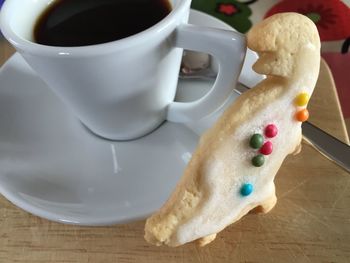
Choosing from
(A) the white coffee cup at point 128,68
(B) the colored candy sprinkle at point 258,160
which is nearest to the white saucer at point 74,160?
(A) the white coffee cup at point 128,68

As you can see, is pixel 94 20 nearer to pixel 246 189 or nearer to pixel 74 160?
pixel 74 160

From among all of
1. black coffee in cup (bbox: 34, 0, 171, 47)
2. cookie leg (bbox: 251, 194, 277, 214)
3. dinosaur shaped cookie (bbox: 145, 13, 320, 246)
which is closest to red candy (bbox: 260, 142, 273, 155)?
dinosaur shaped cookie (bbox: 145, 13, 320, 246)

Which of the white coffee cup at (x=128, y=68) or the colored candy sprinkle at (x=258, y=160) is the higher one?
the white coffee cup at (x=128, y=68)

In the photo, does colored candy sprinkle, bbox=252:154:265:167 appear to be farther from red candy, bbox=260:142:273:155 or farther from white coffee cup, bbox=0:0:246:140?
white coffee cup, bbox=0:0:246:140

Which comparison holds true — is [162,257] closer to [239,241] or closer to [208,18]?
[239,241]

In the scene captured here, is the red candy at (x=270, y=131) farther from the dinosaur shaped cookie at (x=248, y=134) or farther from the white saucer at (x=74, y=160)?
the white saucer at (x=74, y=160)

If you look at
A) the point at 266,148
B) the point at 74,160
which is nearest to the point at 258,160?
the point at 266,148

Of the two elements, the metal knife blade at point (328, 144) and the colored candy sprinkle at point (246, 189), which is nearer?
the colored candy sprinkle at point (246, 189)
